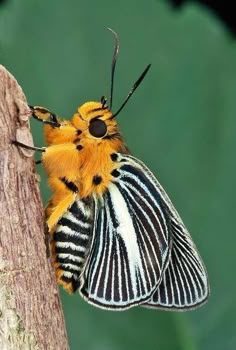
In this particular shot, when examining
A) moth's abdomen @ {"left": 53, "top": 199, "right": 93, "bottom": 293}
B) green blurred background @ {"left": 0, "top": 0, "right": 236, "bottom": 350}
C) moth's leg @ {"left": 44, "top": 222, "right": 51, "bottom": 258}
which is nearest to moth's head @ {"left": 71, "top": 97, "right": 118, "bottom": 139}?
moth's abdomen @ {"left": 53, "top": 199, "right": 93, "bottom": 293}

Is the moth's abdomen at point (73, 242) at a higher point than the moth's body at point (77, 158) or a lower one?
lower

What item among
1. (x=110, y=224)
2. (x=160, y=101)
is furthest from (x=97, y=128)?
(x=160, y=101)

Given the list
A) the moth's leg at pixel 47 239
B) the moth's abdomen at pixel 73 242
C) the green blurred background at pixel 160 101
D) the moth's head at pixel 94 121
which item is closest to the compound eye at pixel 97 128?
the moth's head at pixel 94 121

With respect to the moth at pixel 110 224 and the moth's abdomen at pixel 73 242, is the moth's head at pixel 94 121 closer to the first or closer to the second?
the moth at pixel 110 224

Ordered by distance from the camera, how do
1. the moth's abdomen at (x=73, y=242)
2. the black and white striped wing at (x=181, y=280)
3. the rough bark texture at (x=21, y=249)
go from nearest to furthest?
1. the rough bark texture at (x=21, y=249)
2. the moth's abdomen at (x=73, y=242)
3. the black and white striped wing at (x=181, y=280)

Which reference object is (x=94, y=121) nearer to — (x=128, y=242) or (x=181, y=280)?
(x=128, y=242)

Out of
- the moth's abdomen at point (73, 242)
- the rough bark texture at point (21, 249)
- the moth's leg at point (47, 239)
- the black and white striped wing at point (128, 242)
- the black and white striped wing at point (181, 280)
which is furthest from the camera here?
the black and white striped wing at point (181, 280)

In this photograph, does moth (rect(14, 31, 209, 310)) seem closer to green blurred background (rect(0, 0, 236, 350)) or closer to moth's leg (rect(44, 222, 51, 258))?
moth's leg (rect(44, 222, 51, 258))
